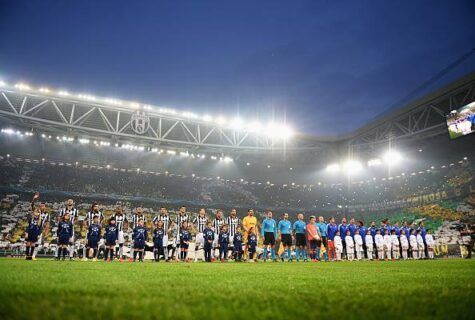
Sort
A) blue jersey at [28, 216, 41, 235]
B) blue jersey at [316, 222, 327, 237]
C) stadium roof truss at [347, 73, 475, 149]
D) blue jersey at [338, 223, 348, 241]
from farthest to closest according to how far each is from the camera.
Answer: stadium roof truss at [347, 73, 475, 149], blue jersey at [338, 223, 348, 241], blue jersey at [316, 222, 327, 237], blue jersey at [28, 216, 41, 235]

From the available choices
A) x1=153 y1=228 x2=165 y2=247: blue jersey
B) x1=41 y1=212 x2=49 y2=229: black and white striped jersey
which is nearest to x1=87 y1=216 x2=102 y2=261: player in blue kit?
x1=41 y1=212 x2=49 y2=229: black and white striped jersey

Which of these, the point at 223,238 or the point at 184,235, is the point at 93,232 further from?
the point at 223,238

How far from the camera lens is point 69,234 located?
12.0 m

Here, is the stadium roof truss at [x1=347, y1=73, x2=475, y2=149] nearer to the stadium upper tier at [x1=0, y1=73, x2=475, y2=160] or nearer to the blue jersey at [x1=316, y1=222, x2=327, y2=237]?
the stadium upper tier at [x1=0, y1=73, x2=475, y2=160]

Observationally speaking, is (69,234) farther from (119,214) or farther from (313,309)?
(313,309)

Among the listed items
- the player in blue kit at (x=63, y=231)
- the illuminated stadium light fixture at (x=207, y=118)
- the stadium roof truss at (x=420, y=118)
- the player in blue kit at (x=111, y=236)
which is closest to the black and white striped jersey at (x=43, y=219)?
the player in blue kit at (x=63, y=231)

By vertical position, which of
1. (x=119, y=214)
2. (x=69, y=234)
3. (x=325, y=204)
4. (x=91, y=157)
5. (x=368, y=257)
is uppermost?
(x=91, y=157)

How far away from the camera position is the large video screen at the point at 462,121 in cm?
1906

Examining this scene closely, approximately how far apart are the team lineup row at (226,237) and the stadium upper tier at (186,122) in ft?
32.6

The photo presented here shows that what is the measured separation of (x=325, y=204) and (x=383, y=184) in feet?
23.0

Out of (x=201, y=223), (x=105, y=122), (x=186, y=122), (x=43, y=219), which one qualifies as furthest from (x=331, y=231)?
(x=105, y=122)

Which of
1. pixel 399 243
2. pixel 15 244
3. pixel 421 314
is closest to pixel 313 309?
pixel 421 314

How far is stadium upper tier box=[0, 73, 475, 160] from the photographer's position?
21.3 meters

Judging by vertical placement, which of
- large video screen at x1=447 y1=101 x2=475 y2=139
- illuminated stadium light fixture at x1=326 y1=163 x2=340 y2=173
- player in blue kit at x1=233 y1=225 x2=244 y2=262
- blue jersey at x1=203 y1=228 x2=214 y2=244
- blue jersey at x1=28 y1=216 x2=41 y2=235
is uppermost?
illuminated stadium light fixture at x1=326 y1=163 x2=340 y2=173
